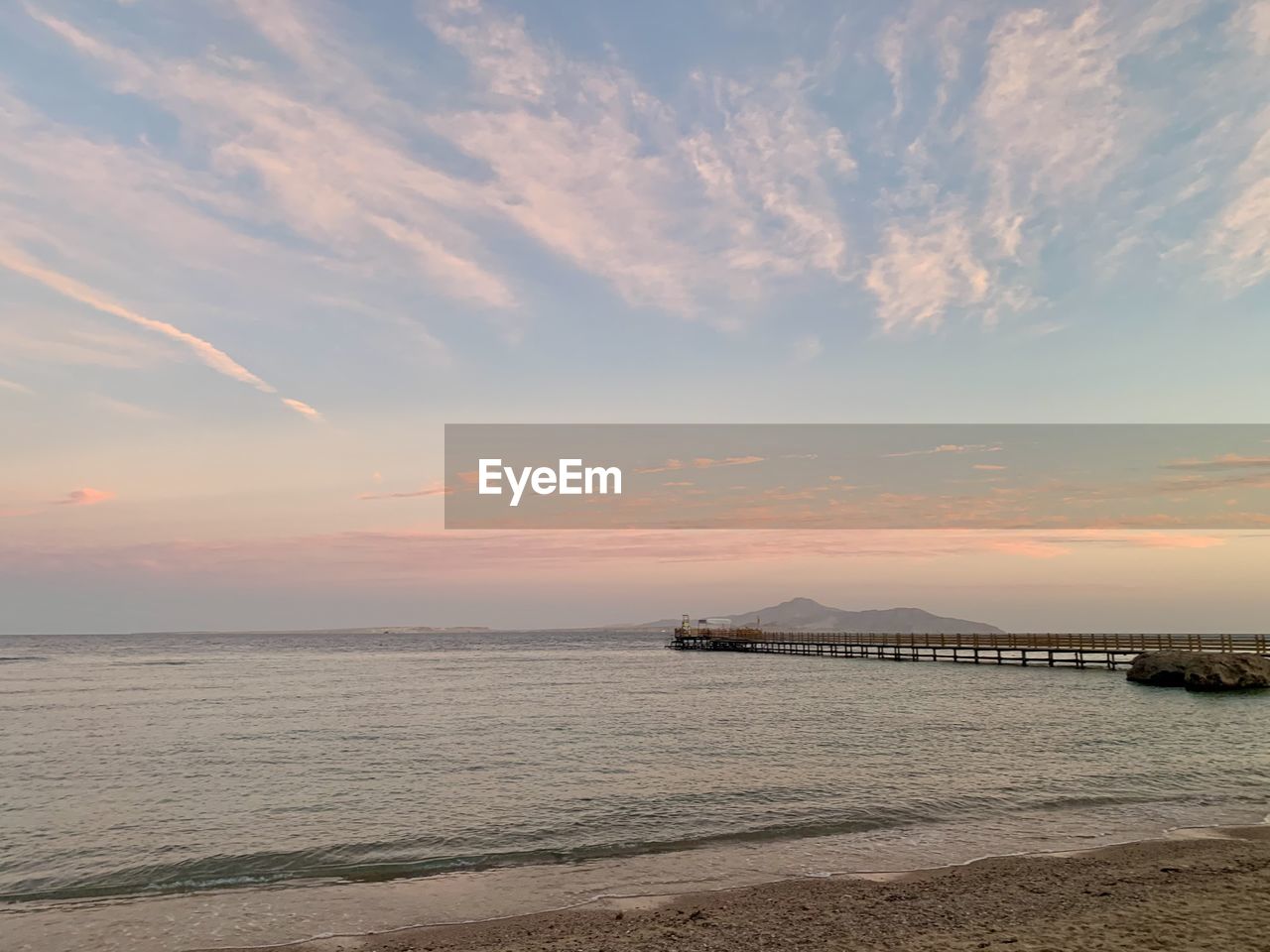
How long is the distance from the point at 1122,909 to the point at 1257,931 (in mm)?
1484

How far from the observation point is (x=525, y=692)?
5359 cm

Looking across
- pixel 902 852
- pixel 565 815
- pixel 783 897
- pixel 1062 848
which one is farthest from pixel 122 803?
pixel 1062 848

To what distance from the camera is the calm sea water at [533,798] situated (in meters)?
13.5

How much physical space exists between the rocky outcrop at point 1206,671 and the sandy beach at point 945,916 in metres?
39.2

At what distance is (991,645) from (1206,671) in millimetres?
30083

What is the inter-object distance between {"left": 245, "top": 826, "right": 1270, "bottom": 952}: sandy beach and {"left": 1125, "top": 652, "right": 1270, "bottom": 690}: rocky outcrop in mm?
39151

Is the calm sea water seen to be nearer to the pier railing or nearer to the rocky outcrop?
the rocky outcrop

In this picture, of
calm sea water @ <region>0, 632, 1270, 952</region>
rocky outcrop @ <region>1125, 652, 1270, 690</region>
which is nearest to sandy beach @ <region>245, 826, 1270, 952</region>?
calm sea water @ <region>0, 632, 1270, 952</region>

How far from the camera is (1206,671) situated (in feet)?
150

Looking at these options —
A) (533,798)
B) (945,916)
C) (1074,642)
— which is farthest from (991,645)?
(945,916)

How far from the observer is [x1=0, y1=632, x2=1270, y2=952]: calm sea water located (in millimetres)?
13453

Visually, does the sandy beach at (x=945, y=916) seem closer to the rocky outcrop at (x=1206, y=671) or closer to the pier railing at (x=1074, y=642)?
the rocky outcrop at (x=1206, y=671)

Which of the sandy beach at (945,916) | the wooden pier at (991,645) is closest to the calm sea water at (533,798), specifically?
the sandy beach at (945,916)

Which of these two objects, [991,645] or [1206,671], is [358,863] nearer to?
[1206,671]
